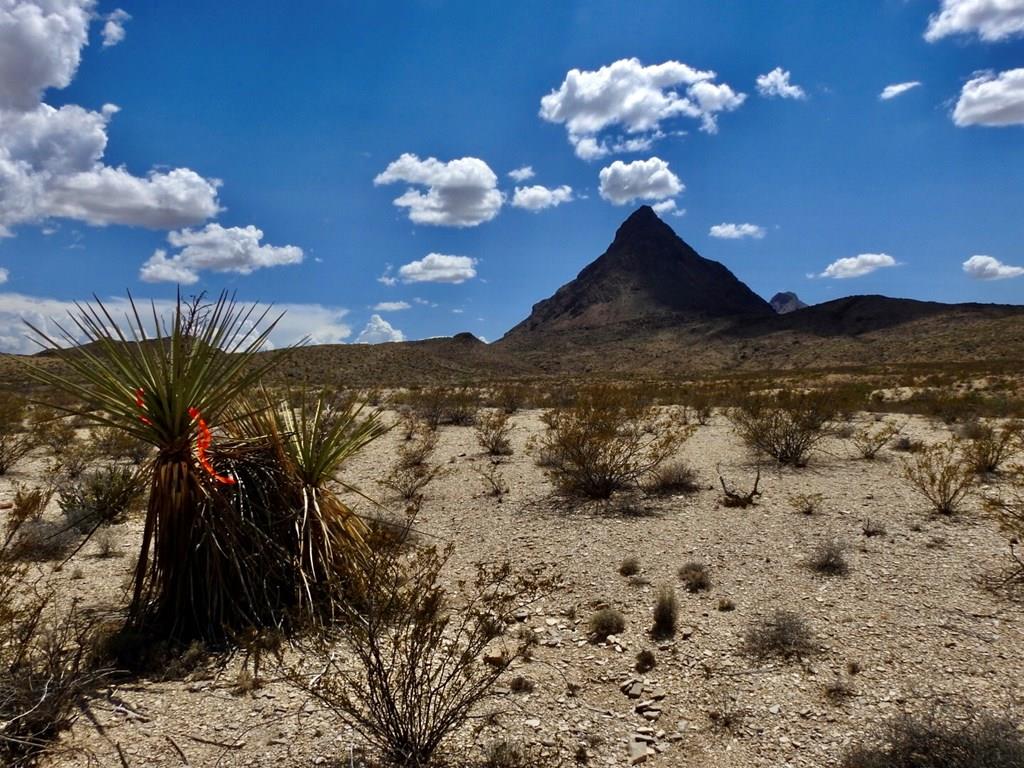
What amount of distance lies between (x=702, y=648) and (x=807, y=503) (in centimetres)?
417

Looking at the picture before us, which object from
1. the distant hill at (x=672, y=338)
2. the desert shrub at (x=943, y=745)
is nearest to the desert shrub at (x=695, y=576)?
the desert shrub at (x=943, y=745)

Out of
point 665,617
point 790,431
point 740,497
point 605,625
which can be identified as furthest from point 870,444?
point 605,625

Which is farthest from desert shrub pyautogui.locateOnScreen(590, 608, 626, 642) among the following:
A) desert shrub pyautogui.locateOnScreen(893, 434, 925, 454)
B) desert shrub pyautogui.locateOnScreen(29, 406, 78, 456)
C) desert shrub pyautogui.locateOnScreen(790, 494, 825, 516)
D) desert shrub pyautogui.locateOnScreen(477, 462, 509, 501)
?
desert shrub pyautogui.locateOnScreen(29, 406, 78, 456)

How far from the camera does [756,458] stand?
11234 mm

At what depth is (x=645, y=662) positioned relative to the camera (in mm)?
4402

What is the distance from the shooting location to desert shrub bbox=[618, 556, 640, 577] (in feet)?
19.6

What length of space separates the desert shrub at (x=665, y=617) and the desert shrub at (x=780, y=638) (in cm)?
55

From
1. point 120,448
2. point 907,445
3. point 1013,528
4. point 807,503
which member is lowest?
point 807,503

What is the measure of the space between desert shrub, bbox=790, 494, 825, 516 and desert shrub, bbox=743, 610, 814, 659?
3.25m

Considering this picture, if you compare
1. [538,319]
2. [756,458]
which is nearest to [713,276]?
[538,319]

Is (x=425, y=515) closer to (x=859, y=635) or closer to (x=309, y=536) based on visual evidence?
(x=309, y=536)

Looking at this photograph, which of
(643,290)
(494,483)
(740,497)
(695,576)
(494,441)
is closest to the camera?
(695,576)

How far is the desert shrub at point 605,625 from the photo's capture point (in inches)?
191

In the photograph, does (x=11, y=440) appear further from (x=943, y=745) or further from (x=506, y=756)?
(x=943, y=745)
